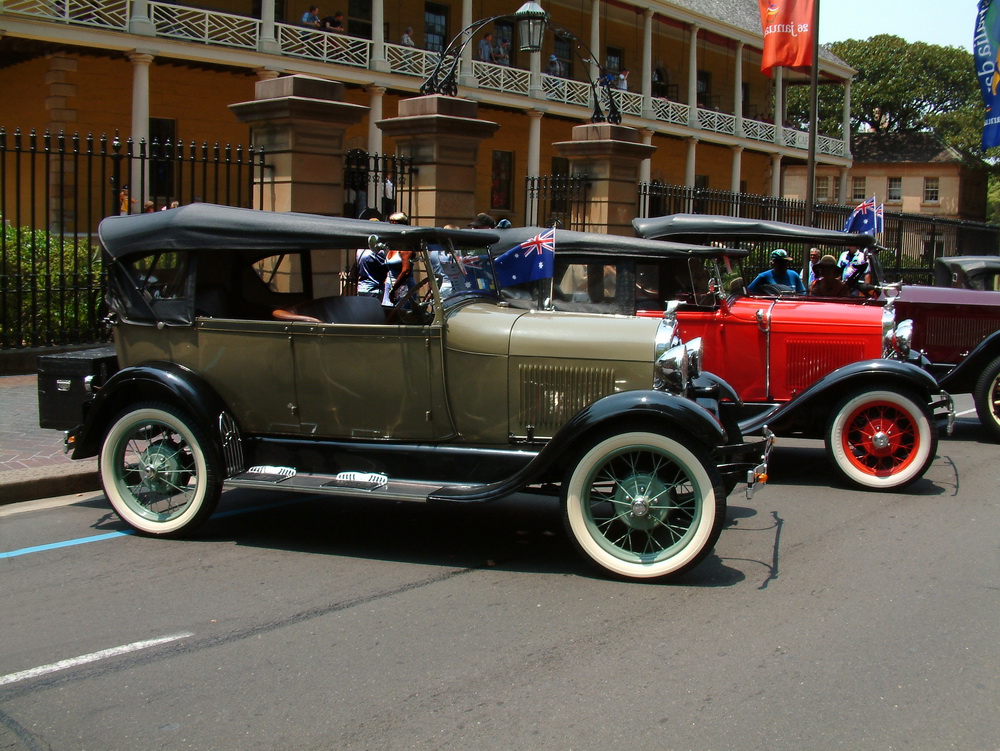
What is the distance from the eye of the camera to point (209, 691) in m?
3.83

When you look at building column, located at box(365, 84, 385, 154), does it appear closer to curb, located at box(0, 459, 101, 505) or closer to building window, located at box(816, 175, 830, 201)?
curb, located at box(0, 459, 101, 505)

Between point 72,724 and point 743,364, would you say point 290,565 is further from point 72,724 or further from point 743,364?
point 743,364

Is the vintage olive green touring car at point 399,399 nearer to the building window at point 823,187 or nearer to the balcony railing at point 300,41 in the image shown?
the balcony railing at point 300,41

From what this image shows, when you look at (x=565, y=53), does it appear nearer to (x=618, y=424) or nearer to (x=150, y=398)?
(x=150, y=398)

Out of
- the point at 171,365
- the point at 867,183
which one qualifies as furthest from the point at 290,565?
the point at 867,183

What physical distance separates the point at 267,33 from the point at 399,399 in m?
19.6

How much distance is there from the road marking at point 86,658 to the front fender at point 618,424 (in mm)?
1550

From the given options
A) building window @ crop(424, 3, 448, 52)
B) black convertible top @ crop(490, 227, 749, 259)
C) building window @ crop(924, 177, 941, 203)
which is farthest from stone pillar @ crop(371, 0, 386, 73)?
building window @ crop(924, 177, 941, 203)

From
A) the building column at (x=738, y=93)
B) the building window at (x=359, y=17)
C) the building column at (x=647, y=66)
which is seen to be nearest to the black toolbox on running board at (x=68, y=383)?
the building window at (x=359, y=17)

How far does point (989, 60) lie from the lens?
19.7m

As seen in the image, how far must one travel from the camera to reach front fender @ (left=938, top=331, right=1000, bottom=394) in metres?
9.45

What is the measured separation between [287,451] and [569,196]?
11.1 m

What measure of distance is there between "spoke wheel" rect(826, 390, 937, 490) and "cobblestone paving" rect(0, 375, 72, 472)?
19.4 ft

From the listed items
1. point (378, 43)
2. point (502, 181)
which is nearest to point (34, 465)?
point (378, 43)
